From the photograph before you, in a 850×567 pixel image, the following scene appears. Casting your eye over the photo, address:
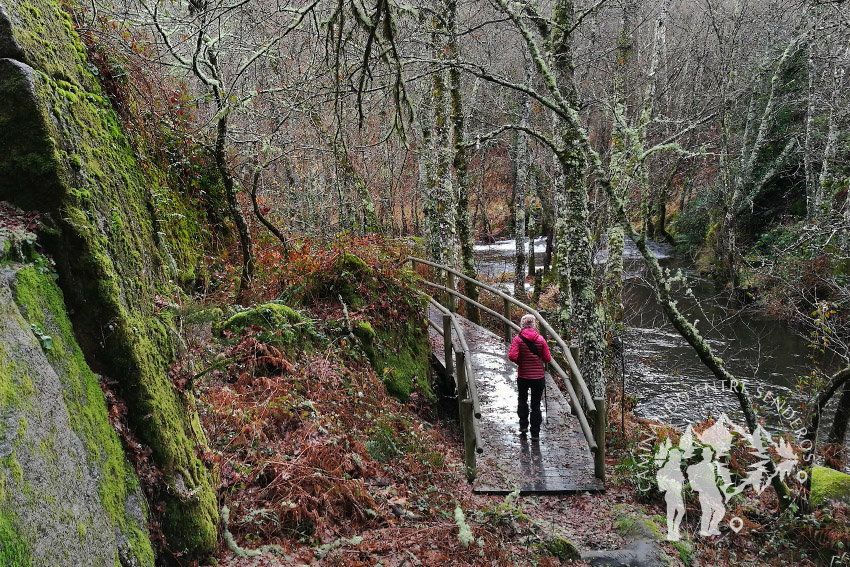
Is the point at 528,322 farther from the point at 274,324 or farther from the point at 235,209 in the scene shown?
the point at 235,209

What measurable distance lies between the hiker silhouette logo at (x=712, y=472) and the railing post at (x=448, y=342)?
360 cm

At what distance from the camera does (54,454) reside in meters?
2.46

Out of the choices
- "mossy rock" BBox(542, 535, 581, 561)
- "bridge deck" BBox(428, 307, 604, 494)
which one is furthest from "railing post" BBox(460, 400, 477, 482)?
"mossy rock" BBox(542, 535, 581, 561)

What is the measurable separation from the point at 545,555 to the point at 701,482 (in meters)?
3.95

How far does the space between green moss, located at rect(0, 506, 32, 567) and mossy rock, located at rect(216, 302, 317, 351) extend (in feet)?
14.5

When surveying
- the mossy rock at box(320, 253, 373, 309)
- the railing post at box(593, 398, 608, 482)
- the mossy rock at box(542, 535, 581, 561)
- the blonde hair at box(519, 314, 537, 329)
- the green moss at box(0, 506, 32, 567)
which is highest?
the mossy rock at box(320, 253, 373, 309)

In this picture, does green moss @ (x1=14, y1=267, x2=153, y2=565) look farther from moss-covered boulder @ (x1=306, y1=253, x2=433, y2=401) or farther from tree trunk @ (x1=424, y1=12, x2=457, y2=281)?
tree trunk @ (x1=424, y1=12, x2=457, y2=281)

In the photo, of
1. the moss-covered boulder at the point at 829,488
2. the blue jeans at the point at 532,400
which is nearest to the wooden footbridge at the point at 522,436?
the blue jeans at the point at 532,400

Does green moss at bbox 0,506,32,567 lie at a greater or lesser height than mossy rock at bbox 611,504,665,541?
greater

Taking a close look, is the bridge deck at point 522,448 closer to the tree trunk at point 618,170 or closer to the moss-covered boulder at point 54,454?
the moss-covered boulder at point 54,454

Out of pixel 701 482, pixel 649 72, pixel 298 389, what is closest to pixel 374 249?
pixel 298 389

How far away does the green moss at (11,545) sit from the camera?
1.93 metres

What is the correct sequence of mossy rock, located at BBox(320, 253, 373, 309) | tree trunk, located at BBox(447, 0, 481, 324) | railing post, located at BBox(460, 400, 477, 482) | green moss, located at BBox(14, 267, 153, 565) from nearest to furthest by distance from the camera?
green moss, located at BBox(14, 267, 153, 565) → railing post, located at BBox(460, 400, 477, 482) → mossy rock, located at BBox(320, 253, 373, 309) → tree trunk, located at BBox(447, 0, 481, 324)

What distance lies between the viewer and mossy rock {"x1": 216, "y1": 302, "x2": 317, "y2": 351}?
649cm
